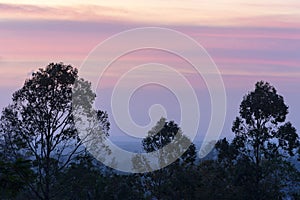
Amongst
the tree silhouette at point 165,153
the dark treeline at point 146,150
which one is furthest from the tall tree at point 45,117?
the tree silhouette at point 165,153

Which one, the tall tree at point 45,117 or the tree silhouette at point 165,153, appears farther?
the tree silhouette at point 165,153

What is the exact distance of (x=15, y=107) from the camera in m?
44.1

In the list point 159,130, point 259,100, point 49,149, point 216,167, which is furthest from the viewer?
point 159,130

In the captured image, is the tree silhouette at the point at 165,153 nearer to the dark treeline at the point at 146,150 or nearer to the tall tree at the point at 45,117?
the dark treeline at the point at 146,150

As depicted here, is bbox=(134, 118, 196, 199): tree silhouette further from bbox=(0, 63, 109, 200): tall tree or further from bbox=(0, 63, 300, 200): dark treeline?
bbox=(0, 63, 109, 200): tall tree

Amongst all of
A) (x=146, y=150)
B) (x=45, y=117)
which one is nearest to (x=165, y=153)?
(x=146, y=150)

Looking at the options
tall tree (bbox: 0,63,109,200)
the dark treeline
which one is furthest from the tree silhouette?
tall tree (bbox: 0,63,109,200)

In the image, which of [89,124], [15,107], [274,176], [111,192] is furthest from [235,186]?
[15,107]

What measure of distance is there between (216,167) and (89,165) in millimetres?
11894

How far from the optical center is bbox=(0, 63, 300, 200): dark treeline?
4406 centimetres

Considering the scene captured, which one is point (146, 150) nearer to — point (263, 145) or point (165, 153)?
point (165, 153)

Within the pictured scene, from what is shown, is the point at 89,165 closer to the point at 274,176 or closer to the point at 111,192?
the point at 111,192

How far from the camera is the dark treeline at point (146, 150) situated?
1735 inches

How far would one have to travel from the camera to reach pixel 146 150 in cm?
6228
